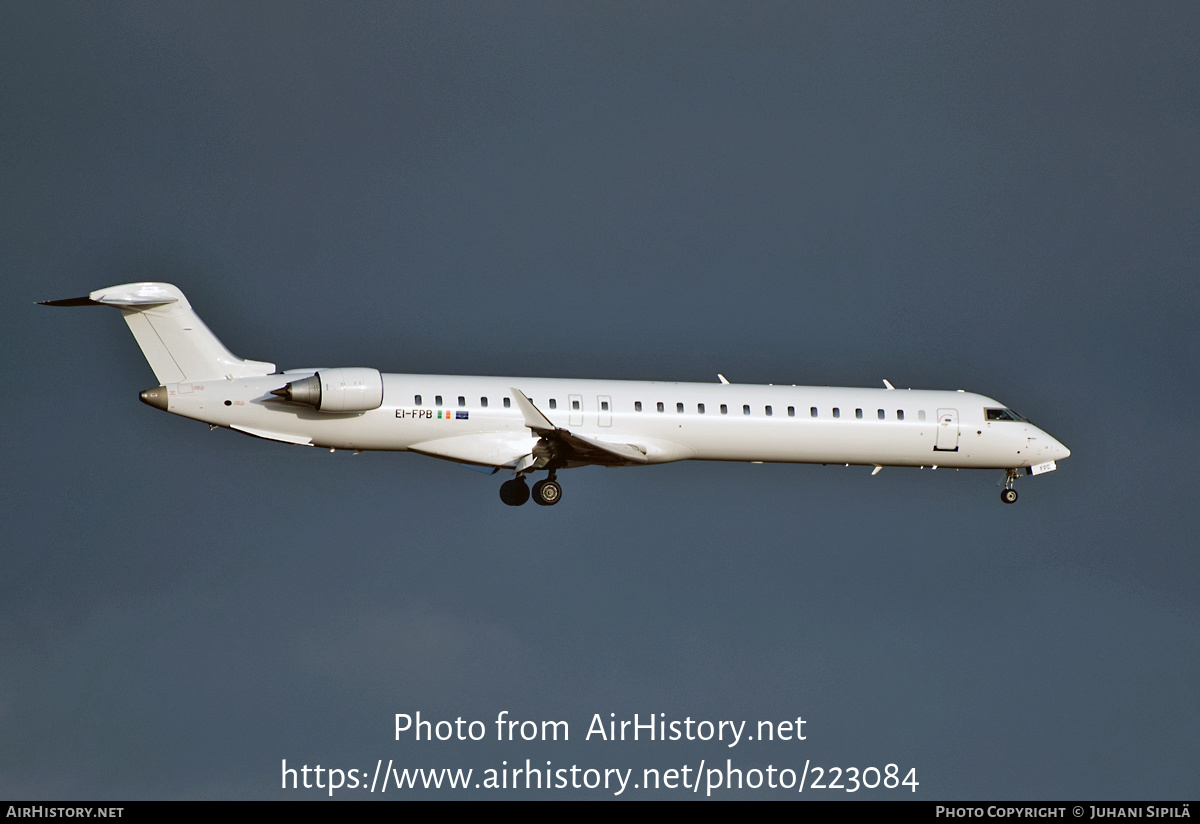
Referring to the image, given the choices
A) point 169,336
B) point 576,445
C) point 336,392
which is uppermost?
point 169,336

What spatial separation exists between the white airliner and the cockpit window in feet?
4.65

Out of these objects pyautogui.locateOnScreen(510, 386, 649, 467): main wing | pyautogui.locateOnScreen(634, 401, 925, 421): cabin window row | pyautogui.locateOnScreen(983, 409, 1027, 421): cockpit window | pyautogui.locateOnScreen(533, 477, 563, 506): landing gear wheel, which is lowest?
pyautogui.locateOnScreen(533, 477, 563, 506): landing gear wheel

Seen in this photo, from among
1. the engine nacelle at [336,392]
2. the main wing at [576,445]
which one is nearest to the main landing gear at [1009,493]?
the main wing at [576,445]

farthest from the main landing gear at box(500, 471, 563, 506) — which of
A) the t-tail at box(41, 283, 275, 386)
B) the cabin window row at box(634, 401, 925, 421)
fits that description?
the t-tail at box(41, 283, 275, 386)

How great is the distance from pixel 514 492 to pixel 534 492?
2.82 ft

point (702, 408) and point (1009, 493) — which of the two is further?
point (1009, 493)

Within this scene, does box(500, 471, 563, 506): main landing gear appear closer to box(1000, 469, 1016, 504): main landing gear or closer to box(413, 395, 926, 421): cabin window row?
box(413, 395, 926, 421): cabin window row

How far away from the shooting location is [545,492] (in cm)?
3547

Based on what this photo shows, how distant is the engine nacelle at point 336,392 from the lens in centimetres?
3388

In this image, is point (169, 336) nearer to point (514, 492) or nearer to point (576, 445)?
point (514, 492)

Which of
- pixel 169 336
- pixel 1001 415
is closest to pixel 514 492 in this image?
pixel 169 336

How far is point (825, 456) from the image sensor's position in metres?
37.4

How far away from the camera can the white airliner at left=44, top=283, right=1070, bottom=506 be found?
34281mm
